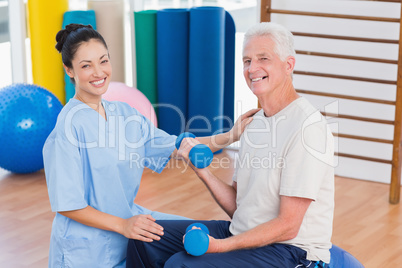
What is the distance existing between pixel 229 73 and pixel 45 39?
1304 mm

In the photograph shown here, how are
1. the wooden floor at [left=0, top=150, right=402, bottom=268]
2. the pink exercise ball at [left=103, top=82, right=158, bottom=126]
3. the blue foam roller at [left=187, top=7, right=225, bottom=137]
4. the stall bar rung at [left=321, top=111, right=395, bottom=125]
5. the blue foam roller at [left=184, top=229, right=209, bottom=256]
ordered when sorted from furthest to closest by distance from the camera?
the blue foam roller at [left=187, top=7, right=225, bottom=137]
the pink exercise ball at [left=103, top=82, right=158, bottom=126]
the stall bar rung at [left=321, top=111, right=395, bottom=125]
the wooden floor at [left=0, top=150, right=402, bottom=268]
the blue foam roller at [left=184, top=229, right=209, bottom=256]

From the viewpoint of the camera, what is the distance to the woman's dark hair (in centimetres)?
200

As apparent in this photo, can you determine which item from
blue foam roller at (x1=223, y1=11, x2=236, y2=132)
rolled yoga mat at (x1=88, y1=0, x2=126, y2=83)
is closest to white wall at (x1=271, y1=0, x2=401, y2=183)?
blue foam roller at (x1=223, y1=11, x2=236, y2=132)

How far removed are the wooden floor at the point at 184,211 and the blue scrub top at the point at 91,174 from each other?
0.75 m

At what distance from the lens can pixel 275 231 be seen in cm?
177

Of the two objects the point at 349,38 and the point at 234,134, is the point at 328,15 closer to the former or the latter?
the point at 349,38

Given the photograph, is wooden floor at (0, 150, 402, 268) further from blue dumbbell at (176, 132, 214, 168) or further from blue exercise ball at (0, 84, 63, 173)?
blue dumbbell at (176, 132, 214, 168)

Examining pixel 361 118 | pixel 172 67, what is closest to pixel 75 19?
pixel 172 67

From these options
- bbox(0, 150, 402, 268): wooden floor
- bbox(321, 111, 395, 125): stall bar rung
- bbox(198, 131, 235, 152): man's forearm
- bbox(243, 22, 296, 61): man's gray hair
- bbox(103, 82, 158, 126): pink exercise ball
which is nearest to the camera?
bbox(243, 22, 296, 61): man's gray hair

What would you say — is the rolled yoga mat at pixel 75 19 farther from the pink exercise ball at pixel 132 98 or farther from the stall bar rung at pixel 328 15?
the stall bar rung at pixel 328 15

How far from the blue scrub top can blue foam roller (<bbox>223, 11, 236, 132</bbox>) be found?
2.21 metres

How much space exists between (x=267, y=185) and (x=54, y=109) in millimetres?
2250

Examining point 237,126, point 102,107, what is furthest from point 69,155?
point 237,126

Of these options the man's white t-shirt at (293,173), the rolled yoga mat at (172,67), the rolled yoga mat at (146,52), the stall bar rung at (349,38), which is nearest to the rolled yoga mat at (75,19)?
the rolled yoga mat at (146,52)
